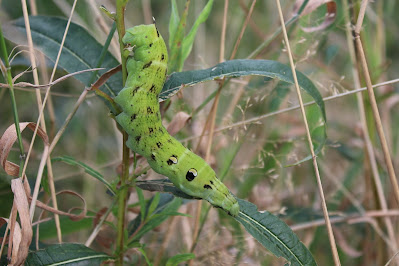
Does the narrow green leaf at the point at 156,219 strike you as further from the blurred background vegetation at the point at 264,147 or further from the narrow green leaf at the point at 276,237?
the narrow green leaf at the point at 276,237

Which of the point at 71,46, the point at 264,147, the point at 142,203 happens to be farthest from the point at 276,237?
the point at 264,147

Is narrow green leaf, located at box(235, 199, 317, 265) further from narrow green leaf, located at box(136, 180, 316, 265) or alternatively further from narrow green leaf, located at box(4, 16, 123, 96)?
narrow green leaf, located at box(4, 16, 123, 96)

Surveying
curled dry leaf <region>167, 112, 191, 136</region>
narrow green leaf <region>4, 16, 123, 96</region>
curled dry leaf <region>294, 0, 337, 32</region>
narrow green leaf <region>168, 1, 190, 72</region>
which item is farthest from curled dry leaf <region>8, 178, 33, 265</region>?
curled dry leaf <region>294, 0, 337, 32</region>

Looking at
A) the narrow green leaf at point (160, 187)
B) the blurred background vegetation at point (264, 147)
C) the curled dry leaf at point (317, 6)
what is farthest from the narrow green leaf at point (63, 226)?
the curled dry leaf at point (317, 6)

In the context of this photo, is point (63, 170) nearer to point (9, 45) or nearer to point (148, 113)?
point (9, 45)

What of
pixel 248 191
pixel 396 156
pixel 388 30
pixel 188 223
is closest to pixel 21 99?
pixel 188 223

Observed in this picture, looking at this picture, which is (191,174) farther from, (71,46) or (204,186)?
(71,46)

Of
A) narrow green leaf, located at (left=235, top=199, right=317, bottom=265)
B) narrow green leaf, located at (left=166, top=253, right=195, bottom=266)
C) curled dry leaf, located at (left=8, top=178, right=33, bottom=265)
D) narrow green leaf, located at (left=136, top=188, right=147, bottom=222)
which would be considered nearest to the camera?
curled dry leaf, located at (left=8, top=178, right=33, bottom=265)

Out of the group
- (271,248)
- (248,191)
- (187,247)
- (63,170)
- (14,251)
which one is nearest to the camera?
(14,251)
